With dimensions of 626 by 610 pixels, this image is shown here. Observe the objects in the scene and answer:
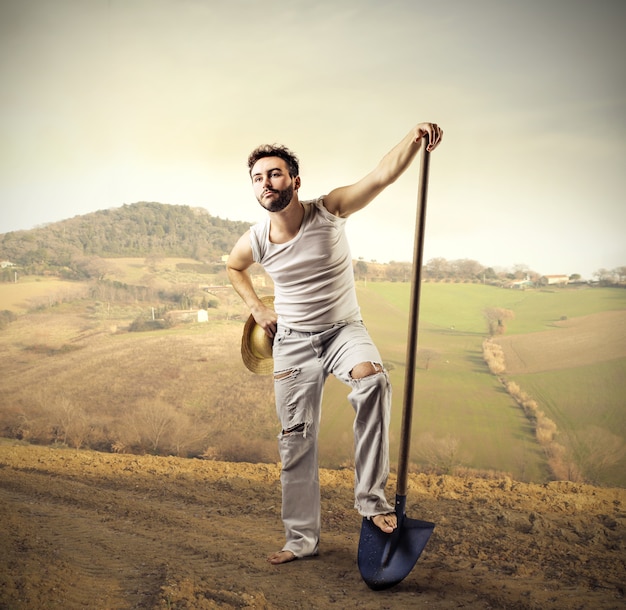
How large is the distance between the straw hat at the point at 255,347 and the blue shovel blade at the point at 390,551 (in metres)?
1.03

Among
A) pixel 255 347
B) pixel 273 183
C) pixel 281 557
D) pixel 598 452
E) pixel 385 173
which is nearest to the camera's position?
pixel 385 173

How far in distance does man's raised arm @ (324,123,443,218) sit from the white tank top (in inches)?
2.7

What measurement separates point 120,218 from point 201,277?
1.09 metres

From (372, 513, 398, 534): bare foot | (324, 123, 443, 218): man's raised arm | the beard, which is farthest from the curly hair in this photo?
(372, 513, 398, 534): bare foot

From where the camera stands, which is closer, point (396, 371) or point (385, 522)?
point (385, 522)

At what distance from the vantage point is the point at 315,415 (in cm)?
352

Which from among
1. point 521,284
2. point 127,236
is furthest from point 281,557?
point 127,236

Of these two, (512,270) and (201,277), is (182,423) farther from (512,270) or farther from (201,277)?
(512,270)

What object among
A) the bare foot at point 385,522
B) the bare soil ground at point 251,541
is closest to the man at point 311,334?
the bare foot at point 385,522

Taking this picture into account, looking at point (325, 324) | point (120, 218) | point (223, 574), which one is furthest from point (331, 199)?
point (120, 218)

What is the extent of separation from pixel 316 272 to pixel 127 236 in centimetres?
→ 477

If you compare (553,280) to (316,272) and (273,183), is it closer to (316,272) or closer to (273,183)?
(316,272)

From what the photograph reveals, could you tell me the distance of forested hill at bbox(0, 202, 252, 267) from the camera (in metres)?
7.53

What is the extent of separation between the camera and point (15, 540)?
3.98m
